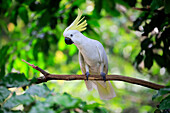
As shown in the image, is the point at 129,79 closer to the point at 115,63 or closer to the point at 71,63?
the point at 71,63

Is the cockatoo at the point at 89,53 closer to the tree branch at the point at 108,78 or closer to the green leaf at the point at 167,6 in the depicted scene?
the tree branch at the point at 108,78

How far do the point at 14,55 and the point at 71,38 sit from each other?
3.88ft

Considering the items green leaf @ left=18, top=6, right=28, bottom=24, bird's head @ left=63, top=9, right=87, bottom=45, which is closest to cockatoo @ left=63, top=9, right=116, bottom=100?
bird's head @ left=63, top=9, right=87, bottom=45

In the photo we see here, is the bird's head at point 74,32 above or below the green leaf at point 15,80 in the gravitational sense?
above

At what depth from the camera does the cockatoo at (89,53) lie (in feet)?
3.37

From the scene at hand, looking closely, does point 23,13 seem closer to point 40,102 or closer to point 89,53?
point 89,53

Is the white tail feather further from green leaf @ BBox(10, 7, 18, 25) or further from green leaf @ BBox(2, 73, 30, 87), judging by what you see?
green leaf @ BBox(10, 7, 18, 25)

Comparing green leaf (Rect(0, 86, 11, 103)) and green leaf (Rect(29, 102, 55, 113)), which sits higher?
green leaf (Rect(0, 86, 11, 103))

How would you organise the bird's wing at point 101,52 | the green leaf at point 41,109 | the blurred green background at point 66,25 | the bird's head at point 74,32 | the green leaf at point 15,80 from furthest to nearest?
the blurred green background at point 66,25 → the bird's wing at point 101,52 → the bird's head at point 74,32 → the green leaf at point 15,80 → the green leaf at point 41,109

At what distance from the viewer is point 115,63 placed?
4.27 metres

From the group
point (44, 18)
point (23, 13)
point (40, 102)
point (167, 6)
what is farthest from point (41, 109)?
point (23, 13)

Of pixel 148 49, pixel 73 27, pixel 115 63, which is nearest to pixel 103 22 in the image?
pixel 115 63

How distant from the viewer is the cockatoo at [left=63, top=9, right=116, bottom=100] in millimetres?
1028

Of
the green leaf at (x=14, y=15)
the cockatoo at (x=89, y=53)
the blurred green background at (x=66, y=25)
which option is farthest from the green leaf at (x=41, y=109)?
the green leaf at (x=14, y=15)
